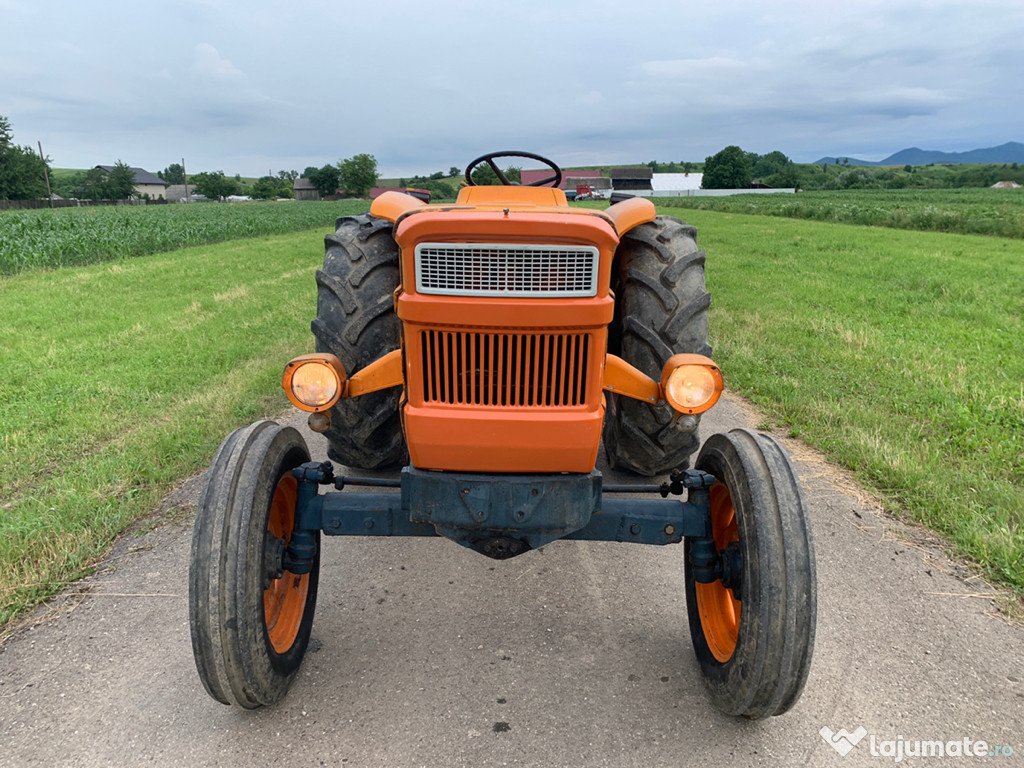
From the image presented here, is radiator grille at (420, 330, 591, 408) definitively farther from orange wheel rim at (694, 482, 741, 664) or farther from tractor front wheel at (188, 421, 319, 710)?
orange wheel rim at (694, 482, 741, 664)

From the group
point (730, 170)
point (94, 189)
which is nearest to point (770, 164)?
point (730, 170)

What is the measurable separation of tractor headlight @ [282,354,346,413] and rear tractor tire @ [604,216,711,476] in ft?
4.38

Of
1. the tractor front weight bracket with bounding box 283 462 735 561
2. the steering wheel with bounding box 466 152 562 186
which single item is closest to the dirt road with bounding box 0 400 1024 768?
the tractor front weight bracket with bounding box 283 462 735 561

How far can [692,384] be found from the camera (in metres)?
2.10

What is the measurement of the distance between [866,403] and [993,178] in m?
82.0

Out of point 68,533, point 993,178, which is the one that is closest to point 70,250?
point 68,533

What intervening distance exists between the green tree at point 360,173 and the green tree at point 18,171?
3230 cm

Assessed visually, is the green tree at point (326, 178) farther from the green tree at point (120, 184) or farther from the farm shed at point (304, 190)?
the green tree at point (120, 184)

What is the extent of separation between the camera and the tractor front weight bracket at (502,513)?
2010 millimetres

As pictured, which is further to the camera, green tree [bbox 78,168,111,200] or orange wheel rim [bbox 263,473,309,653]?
green tree [bbox 78,168,111,200]

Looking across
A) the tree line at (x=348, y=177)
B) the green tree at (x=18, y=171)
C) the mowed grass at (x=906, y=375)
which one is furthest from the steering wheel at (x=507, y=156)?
the tree line at (x=348, y=177)

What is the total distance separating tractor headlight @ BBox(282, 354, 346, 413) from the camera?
2125mm

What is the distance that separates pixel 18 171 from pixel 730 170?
7521 cm

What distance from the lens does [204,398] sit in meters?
4.93
